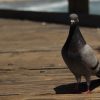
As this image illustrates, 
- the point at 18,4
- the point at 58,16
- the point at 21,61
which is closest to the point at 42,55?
the point at 21,61

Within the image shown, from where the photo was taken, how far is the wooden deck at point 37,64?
5145 mm

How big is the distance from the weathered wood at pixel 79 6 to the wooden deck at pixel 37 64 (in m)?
0.37

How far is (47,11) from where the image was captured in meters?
10.3

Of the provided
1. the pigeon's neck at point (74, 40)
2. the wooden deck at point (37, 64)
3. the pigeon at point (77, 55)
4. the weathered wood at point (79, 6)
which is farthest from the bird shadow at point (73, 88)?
the weathered wood at point (79, 6)

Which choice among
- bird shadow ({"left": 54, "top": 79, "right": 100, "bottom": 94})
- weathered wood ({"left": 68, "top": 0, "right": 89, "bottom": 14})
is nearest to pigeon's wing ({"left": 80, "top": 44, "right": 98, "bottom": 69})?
bird shadow ({"left": 54, "top": 79, "right": 100, "bottom": 94})

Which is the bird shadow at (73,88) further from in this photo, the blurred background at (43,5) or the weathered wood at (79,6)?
the blurred background at (43,5)

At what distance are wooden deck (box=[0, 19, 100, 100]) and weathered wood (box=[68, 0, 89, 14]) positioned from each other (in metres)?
0.37

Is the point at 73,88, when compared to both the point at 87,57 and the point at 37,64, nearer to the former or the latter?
the point at 87,57

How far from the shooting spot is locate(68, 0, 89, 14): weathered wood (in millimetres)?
9234

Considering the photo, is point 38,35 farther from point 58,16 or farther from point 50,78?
point 50,78

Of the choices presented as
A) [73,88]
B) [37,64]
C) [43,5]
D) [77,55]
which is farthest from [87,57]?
[43,5]

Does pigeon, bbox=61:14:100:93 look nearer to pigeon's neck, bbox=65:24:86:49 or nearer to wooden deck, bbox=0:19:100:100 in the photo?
pigeon's neck, bbox=65:24:86:49

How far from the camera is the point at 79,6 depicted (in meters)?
9.30

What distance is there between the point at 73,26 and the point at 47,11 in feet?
18.2
